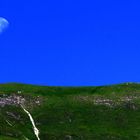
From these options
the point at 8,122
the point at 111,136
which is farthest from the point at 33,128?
the point at 111,136

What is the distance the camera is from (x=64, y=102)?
18475 cm

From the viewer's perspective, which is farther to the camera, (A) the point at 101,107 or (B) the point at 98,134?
(A) the point at 101,107

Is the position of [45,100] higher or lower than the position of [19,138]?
higher

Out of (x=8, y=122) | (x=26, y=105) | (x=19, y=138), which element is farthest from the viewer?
(x=26, y=105)

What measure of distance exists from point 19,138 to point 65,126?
15.3 metres

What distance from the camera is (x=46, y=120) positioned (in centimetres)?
17125

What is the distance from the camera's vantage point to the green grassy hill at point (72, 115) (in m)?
162

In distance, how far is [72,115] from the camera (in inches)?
6895

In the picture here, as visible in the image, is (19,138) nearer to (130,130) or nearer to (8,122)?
(8,122)

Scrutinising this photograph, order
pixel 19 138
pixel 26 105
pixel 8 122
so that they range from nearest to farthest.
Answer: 1. pixel 19 138
2. pixel 8 122
3. pixel 26 105

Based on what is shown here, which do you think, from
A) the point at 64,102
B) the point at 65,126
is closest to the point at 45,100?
the point at 64,102

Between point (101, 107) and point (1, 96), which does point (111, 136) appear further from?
point (1, 96)

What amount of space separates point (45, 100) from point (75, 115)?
1441 centimetres

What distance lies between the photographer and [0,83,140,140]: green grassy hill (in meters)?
162
